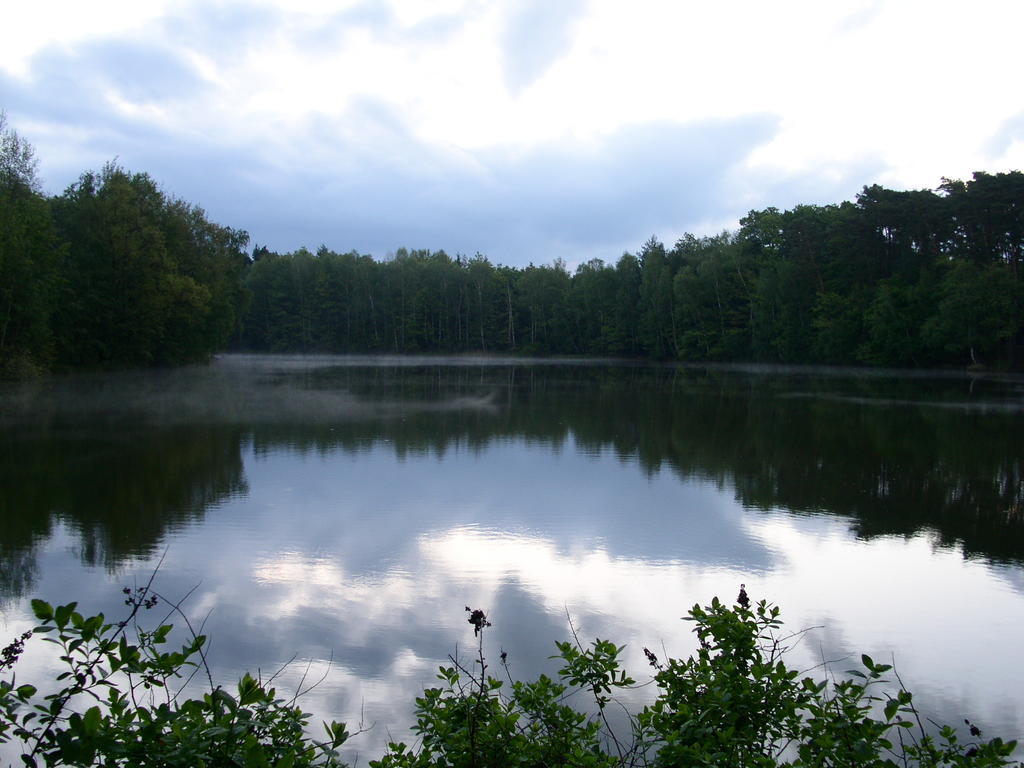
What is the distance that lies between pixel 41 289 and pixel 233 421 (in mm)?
16250

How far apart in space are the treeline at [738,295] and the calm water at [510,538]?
31.8 metres

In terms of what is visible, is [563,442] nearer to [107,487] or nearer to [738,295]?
[107,487]

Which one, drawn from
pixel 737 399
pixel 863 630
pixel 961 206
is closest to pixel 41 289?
pixel 737 399

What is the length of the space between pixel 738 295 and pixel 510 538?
6329cm

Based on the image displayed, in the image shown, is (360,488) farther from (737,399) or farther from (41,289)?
(41,289)

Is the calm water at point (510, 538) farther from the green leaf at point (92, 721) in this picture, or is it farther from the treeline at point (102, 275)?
the treeline at point (102, 275)

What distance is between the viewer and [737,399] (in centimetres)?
2945

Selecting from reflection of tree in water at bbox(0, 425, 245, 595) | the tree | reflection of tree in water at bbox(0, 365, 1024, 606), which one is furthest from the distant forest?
reflection of tree in water at bbox(0, 425, 245, 595)

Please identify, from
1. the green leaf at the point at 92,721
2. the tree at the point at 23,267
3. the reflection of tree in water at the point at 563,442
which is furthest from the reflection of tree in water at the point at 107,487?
the tree at the point at 23,267

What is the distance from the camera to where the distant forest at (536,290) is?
3978 centimetres

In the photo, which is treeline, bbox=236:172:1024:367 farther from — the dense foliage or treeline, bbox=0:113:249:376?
the dense foliage

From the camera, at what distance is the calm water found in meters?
6.08

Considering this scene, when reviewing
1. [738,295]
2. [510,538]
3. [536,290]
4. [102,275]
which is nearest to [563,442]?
[510,538]

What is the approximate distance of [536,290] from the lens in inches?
3477
